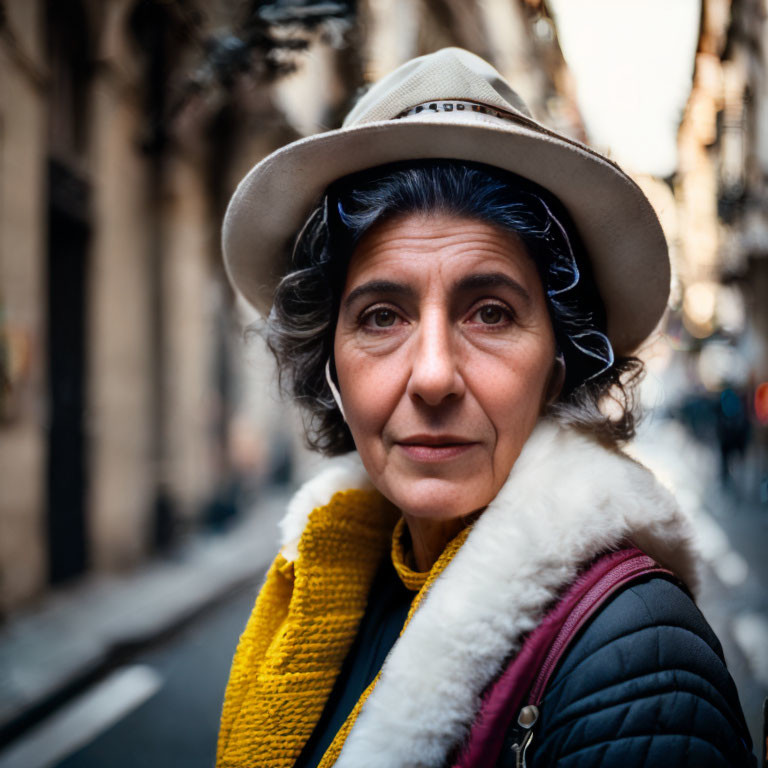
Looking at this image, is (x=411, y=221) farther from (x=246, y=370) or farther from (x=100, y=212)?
(x=246, y=370)

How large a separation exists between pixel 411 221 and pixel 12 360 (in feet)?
17.5

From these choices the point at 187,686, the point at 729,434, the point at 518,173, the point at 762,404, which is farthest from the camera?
the point at 762,404

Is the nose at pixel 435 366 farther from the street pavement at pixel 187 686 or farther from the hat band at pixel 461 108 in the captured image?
the street pavement at pixel 187 686

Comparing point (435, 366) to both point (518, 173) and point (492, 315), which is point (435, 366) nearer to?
point (492, 315)

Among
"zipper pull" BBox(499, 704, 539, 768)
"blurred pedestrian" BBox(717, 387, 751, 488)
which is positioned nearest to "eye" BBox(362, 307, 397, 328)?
"zipper pull" BBox(499, 704, 539, 768)

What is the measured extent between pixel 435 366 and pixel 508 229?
0.31 meters

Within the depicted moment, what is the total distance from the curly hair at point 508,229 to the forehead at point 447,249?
0.06 ft

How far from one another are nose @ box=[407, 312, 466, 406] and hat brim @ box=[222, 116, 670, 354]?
33cm

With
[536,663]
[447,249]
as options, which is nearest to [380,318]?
[447,249]

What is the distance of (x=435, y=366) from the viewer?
46.5 inches

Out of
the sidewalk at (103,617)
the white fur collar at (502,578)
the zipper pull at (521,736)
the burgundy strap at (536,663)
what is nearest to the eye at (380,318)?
the white fur collar at (502,578)

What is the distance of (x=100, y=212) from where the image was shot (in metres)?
7.25

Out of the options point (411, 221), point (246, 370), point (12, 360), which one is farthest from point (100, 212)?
point (411, 221)

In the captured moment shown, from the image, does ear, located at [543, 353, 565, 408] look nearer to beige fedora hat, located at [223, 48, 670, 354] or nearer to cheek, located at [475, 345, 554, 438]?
cheek, located at [475, 345, 554, 438]
